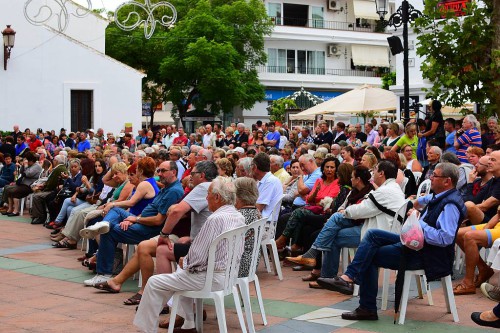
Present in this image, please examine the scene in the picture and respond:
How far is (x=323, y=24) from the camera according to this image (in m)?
52.9

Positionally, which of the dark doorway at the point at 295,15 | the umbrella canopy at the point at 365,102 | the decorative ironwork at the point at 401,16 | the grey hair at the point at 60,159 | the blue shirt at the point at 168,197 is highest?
the dark doorway at the point at 295,15

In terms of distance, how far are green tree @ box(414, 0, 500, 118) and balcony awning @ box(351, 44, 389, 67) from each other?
38.4 m

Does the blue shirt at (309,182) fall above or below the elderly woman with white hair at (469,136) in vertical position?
below

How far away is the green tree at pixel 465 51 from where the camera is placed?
551 inches

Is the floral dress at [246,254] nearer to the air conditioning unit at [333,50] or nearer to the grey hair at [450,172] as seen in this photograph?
the grey hair at [450,172]

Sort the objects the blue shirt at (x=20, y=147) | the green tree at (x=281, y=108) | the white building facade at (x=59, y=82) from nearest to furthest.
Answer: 1. the blue shirt at (x=20, y=147)
2. the white building facade at (x=59, y=82)
3. the green tree at (x=281, y=108)

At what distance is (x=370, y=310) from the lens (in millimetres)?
7137

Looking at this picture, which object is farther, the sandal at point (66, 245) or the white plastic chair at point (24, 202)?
the white plastic chair at point (24, 202)

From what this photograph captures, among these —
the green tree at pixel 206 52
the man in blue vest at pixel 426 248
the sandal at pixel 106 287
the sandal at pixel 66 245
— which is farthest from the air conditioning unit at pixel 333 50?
the man in blue vest at pixel 426 248

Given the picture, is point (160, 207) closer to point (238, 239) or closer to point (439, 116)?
point (238, 239)

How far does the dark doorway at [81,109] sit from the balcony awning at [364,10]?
2773cm

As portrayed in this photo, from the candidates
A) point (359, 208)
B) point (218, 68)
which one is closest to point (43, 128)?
point (218, 68)

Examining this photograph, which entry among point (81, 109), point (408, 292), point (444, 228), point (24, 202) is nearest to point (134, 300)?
point (408, 292)

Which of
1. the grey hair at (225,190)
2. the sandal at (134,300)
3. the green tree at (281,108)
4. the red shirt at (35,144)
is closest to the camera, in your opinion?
the grey hair at (225,190)
